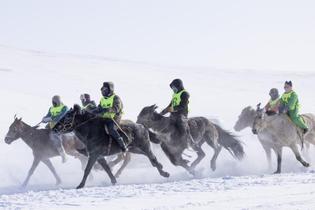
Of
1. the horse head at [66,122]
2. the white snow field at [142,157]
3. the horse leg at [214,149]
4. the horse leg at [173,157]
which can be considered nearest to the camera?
the white snow field at [142,157]

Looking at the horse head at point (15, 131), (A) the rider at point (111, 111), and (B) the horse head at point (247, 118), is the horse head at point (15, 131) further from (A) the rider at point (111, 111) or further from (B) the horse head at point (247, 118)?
(B) the horse head at point (247, 118)

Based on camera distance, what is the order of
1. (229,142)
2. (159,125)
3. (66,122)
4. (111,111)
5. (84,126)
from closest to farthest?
(66,122) < (84,126) < (111,111) < (159,125) < (229,142)

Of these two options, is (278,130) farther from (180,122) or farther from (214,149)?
(180,122)

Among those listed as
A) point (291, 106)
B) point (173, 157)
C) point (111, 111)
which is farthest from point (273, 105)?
point (111, 111)

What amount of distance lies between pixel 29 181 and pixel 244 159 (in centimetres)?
654

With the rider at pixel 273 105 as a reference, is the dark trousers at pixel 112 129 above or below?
below

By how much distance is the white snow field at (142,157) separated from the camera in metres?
11.7

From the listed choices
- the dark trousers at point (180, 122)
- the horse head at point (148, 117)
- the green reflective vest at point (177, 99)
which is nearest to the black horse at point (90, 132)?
the horse head at point (148, 117)

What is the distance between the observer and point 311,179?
566 inches

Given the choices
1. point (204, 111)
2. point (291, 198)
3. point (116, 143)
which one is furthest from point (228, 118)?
point (291, 198)

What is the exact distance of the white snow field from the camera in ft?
38.5

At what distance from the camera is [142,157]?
69.3 feet

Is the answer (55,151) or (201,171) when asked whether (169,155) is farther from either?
(55,151)

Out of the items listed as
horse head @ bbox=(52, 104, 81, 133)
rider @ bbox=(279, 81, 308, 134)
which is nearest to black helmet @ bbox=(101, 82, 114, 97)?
horse head @ bbox=(52, 104, 81, 133)
